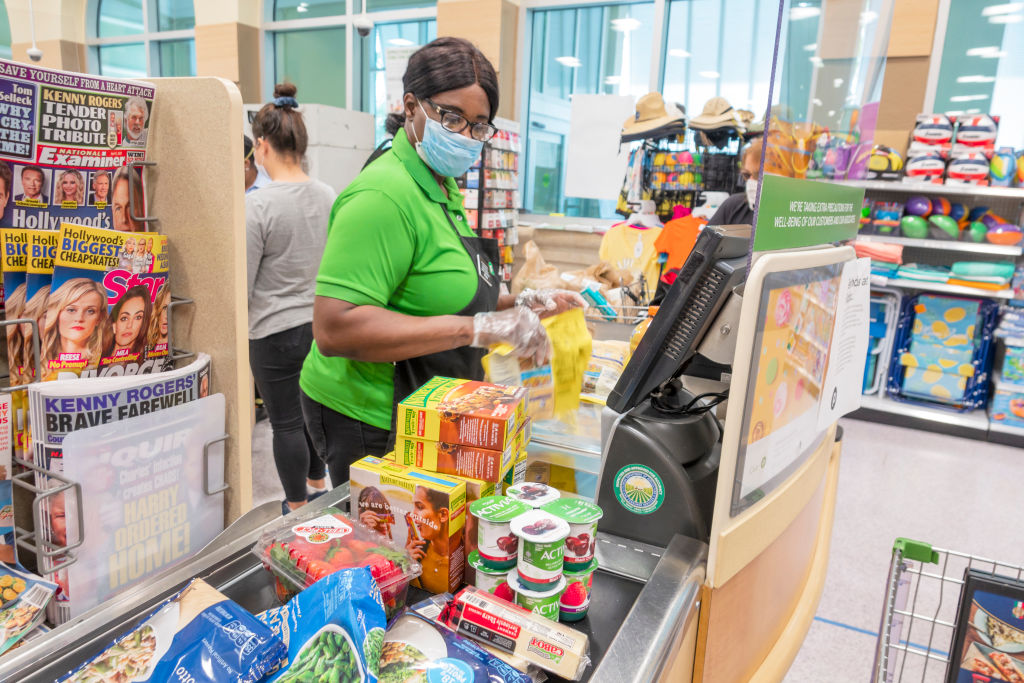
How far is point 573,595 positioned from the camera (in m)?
0.98

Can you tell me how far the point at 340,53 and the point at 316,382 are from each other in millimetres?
7813

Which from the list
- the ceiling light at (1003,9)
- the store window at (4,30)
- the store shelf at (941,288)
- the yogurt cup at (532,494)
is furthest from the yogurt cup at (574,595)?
the ceiling light at (1003,9)

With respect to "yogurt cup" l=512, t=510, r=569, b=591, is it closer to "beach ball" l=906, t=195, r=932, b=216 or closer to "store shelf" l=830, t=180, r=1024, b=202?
"store shelf" l=830, t=180, r=1024, b=202

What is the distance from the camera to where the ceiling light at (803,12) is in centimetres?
116

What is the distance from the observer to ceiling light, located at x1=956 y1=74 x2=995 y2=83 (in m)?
5.51

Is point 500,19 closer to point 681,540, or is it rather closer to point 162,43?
point 162,43

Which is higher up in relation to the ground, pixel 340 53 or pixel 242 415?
pixel 340 53

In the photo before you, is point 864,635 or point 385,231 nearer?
point 385,231

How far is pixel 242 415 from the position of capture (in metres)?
1.32

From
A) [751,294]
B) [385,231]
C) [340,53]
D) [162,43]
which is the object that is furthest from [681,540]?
[162,43]

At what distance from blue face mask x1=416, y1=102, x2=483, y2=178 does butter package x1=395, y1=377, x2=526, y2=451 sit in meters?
0.68

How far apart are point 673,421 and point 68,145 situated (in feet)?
3.64

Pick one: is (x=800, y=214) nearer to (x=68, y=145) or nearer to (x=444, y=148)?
(x=444, y=148)

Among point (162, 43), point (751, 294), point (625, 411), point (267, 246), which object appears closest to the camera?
point (751, 294)
